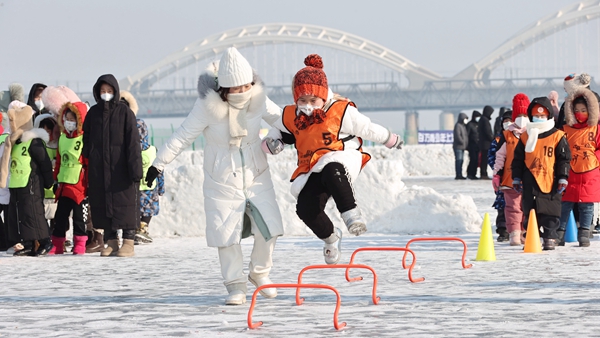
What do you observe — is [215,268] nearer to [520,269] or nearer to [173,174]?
[520,269]

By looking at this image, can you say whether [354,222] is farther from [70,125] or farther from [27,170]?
[27,170]

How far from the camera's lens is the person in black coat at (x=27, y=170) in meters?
10.8

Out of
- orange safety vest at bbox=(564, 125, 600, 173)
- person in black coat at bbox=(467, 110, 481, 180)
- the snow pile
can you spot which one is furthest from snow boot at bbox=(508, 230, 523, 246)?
person in black coat at bbox=(467, 110, 481, 180)

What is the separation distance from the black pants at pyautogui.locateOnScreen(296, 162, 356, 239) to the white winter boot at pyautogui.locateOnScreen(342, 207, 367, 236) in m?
0.04

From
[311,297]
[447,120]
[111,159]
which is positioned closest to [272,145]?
[311,297]

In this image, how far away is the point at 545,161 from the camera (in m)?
10.4

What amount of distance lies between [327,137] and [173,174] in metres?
7.87

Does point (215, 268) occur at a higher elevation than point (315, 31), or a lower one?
lower

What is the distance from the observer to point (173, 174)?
14.4m

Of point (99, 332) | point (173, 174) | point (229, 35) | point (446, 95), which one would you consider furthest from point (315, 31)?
point (99, 332)

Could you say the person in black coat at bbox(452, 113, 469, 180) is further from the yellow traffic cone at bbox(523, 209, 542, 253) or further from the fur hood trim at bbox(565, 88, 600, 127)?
the yellow traffic cone at bbox(523, 209, 542, 253)

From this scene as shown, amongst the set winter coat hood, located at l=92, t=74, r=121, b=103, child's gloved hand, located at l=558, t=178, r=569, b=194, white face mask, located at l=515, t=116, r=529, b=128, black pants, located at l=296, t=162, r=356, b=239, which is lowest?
child's gloved hand, located at l=558, t=178, r=569, b=194

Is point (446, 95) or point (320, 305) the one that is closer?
point (320, 305)

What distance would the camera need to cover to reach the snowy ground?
18.9 ft
